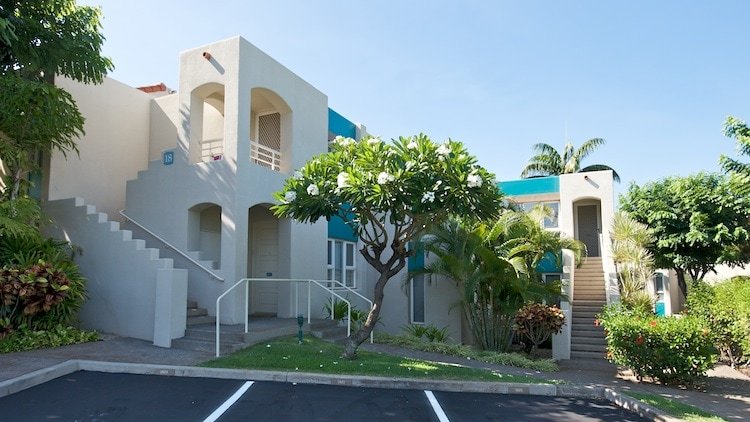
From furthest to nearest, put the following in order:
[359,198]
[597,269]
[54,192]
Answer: [597,269]
[54,192]
[359,198]

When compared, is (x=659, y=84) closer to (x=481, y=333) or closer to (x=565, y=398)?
(x=481, y=333)

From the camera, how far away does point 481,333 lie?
1344 cm

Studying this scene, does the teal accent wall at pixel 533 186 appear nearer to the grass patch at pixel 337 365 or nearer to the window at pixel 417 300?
the window at pixel 417 300

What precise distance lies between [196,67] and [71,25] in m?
2.77

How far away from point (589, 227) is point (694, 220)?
6.79 metres

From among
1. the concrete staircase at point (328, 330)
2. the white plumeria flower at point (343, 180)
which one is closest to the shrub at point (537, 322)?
the concrete staircase at point (328, 330)

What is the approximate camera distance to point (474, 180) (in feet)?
26.7

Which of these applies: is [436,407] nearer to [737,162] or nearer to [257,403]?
[257,403]

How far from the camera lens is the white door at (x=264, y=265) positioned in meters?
14.2

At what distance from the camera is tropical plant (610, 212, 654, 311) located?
15.1 metres

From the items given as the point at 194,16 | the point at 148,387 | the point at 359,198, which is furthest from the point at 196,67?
the point at 148,387

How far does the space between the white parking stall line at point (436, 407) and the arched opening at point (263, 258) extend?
7.11 metres

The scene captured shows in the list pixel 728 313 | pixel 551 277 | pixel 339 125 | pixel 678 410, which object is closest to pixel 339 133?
pixel 339 125

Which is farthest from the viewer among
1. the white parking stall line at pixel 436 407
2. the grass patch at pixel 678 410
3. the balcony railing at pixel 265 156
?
the balcony railing at pixel 265 156
